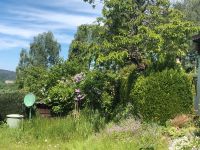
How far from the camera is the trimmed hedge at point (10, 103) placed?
20.7 m

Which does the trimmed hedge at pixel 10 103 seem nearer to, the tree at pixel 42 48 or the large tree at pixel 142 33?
the large tree at pixel 142 33

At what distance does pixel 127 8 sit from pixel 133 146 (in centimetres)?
538

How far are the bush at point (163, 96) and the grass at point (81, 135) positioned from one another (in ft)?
2.47

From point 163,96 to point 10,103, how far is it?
296 inches

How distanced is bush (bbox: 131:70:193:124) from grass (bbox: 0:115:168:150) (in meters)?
0.75

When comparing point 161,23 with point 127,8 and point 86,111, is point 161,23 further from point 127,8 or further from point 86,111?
point 86,111

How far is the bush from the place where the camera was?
16234mm

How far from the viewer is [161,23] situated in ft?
56.4

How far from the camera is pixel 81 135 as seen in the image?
54.1 feet

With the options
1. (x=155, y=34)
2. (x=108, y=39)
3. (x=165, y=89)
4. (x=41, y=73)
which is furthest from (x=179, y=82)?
(x=41, y=73)

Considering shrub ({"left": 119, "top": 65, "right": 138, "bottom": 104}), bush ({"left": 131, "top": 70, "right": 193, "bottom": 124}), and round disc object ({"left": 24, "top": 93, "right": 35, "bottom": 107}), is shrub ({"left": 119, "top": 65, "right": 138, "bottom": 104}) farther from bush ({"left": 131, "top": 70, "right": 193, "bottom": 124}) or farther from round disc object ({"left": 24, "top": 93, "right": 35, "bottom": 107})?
round disc object ({"left": 24, "top": 93, "right": 35, "bottom": 107})

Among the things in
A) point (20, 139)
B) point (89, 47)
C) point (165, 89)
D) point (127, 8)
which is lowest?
point (20, 139)

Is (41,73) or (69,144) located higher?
(41,73)

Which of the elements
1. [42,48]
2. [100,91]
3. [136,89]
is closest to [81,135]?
[136,89]
